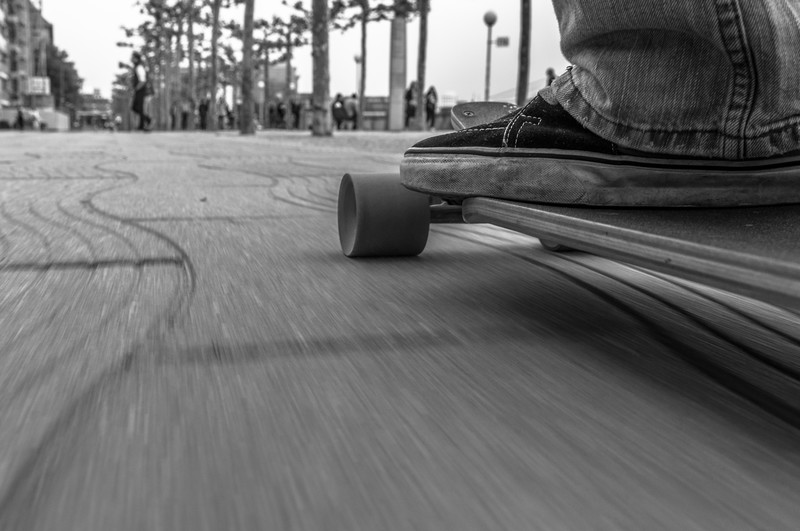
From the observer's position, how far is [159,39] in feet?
178

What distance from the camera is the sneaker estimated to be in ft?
4.53

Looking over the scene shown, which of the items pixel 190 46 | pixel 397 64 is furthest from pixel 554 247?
pixel 190 46

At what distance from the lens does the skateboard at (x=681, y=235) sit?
2.94 ft

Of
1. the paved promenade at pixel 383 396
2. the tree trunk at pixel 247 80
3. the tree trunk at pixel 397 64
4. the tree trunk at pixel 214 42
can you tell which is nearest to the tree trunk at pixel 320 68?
the tree trunk at pixel 247 80

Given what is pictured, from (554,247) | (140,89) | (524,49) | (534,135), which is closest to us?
(534,135)

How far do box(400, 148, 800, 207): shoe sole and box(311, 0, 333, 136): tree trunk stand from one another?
14.7 meters

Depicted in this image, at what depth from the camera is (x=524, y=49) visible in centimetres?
1319

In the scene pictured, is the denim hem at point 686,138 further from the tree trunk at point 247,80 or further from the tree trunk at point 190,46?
the tree trunk at point 190,46

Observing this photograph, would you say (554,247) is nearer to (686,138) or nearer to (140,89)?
(686,138)

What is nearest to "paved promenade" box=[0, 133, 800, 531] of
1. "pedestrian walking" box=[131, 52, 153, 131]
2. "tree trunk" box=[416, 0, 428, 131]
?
"pedestrian walking" box=[131, 52, 153, 131]

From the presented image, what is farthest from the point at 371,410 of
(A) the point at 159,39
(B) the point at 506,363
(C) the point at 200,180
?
(A) the point at 159,39

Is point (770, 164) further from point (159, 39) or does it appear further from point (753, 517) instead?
point (159, 39)

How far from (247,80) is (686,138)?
871 inches

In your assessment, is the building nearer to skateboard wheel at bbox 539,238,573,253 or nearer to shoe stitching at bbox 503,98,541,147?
skateboard wheel at bbox 539,238,573,253
